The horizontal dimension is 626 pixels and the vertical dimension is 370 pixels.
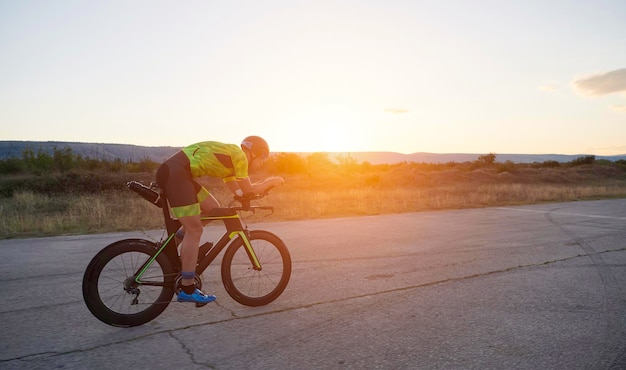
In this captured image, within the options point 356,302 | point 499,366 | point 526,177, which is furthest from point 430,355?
point 526,177

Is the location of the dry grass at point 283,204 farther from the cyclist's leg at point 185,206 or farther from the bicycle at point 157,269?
the cyclist's leg at point 185,206

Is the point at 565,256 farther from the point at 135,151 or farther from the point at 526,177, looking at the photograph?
the point at 135,151

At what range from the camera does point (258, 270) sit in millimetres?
5012

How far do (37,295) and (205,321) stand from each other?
2380 millimetres

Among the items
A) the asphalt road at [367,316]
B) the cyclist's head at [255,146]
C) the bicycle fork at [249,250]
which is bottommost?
the asphalt road at [367,316]

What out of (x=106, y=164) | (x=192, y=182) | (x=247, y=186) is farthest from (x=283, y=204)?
(x=106, y=164)

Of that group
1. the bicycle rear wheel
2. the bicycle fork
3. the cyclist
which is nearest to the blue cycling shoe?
the cyclist

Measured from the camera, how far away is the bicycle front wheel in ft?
15.8

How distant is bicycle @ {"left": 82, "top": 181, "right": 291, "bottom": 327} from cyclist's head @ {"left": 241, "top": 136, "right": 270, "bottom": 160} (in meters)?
0.44

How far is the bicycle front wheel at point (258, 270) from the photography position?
481cm

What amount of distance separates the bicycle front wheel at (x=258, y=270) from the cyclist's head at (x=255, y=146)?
0.86 meters

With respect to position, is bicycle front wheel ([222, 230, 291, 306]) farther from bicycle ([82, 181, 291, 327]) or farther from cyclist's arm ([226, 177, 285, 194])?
cyclist's arm ([226, 177, 285, 194])

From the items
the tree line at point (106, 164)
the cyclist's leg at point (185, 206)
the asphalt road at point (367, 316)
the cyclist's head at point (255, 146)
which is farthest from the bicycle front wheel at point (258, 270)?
the tree line at point (106, 164)

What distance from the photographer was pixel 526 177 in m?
45.2
